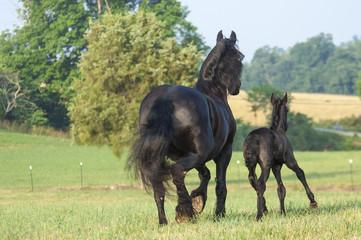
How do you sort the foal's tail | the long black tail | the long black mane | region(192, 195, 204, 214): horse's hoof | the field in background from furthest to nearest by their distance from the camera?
the field in background → the long black mane → the foal's tail → region(192, 195, 204, 214): horse's hoof → the long black tail

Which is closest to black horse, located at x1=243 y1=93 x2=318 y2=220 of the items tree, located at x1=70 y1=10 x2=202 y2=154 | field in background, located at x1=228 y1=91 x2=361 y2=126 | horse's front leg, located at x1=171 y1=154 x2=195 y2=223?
horse's front leg, located at x1=171 y1=154 x2=195 y2=223

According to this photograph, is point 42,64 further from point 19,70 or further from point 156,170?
point 156,170

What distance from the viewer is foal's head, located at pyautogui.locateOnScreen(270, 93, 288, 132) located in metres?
10.3

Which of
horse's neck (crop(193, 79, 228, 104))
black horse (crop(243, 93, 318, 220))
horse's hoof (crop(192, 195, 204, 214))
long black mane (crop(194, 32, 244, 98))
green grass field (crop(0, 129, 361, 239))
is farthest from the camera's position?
long black mane (crop(194, 32, 244, 98))

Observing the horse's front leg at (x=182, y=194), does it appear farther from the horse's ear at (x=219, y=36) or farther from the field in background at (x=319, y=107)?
the field in background at (x=319, y=107)

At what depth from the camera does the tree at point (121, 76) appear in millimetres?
28953

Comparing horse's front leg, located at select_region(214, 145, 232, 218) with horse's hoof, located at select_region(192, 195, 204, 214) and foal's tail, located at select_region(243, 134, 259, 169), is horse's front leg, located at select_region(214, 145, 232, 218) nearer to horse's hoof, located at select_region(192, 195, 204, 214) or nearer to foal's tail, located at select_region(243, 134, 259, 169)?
foal's tail, located at select_region(243, 134, 259, 169)

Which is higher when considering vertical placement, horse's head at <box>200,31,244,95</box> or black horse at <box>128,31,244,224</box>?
horse's head at <box>200,31,244,95</box>

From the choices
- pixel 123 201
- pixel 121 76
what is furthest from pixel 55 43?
pixel 123 201

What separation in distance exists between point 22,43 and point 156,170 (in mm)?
52957

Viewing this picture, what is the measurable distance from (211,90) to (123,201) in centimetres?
1450

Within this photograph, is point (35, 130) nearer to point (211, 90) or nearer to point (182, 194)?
point (211, 90)

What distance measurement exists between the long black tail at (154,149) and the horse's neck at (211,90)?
1.61 meters

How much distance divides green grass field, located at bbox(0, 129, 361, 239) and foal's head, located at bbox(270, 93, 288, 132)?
4.08 feet
